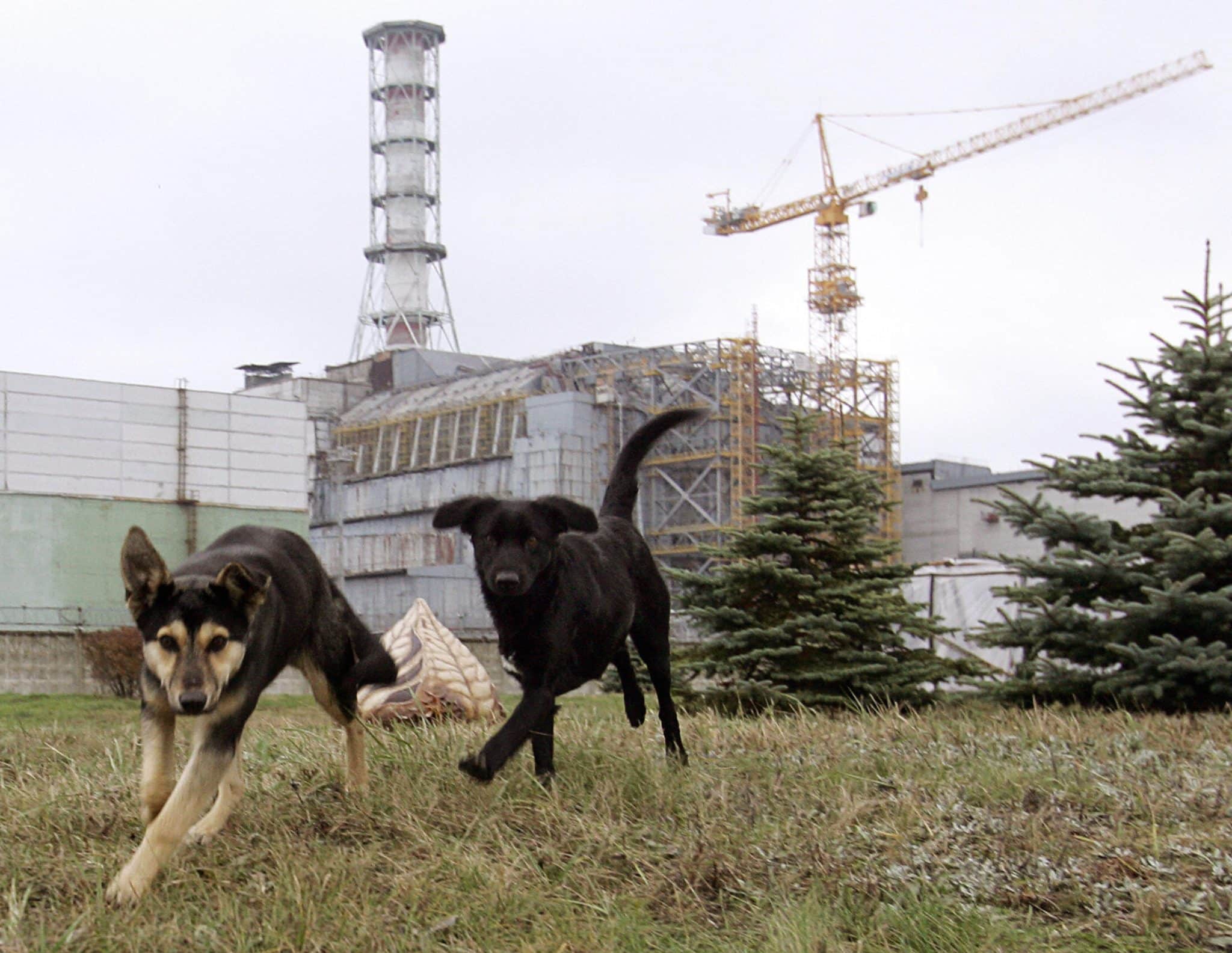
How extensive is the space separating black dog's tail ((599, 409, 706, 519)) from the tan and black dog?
9.72ft

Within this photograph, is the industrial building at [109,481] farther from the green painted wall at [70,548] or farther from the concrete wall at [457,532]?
the concrete wall at [457,532]

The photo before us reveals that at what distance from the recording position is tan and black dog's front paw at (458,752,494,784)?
6.60 m

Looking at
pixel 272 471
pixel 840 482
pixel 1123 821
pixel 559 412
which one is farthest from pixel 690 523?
pixel 1123 821

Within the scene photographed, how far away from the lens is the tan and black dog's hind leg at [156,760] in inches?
228

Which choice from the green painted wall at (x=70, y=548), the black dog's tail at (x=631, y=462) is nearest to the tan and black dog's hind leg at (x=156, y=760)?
the black dog's tail at (x=631, y=462)

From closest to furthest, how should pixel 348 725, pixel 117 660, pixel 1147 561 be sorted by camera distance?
pixel 348 725 < pixel 1147 561 < pixel 117 660

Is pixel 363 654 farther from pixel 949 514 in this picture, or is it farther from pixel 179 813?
pixel 949 514

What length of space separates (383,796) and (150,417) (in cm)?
3531

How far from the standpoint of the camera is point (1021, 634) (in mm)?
14266

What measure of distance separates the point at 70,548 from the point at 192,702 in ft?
115

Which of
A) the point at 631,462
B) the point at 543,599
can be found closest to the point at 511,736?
the point at 543,599

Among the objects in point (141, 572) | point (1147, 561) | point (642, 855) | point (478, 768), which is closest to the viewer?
point (141, 572)

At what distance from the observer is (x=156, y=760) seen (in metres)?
5.81

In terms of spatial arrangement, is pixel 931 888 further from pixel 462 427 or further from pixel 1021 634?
pixel 462 427
